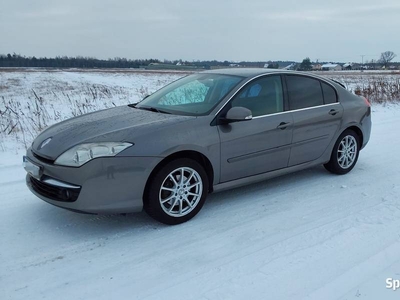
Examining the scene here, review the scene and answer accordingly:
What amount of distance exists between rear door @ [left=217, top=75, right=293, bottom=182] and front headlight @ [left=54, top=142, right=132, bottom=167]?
113 centimetres

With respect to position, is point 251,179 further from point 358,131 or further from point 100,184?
point 358,131

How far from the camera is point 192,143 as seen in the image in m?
3.71

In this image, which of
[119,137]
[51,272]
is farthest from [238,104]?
[51,272]

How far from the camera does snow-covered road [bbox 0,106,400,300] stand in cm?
269

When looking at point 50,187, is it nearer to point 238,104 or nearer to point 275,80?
point 238,104

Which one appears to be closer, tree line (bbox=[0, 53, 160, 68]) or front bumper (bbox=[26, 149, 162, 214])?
front bumper (bbox=[26, 149, 162, 214])

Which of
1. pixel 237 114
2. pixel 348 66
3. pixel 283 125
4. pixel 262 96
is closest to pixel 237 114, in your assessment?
pixel 237 114

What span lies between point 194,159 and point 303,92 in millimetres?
1893

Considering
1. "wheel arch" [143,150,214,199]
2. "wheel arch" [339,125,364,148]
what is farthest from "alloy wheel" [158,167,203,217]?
"wheel arch" [339,125,364,148]

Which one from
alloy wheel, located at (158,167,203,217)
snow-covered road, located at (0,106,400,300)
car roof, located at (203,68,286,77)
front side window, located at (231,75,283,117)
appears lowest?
snow-covered road, located at (0,106,400,300)

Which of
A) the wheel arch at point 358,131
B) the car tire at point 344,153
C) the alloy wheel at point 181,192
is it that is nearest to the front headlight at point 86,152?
the alloy wheel at point 181,192

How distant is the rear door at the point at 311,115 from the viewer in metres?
4.65

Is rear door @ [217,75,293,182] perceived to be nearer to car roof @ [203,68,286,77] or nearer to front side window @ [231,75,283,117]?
front side window @ [231,75,283,117]

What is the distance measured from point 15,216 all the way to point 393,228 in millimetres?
3763
